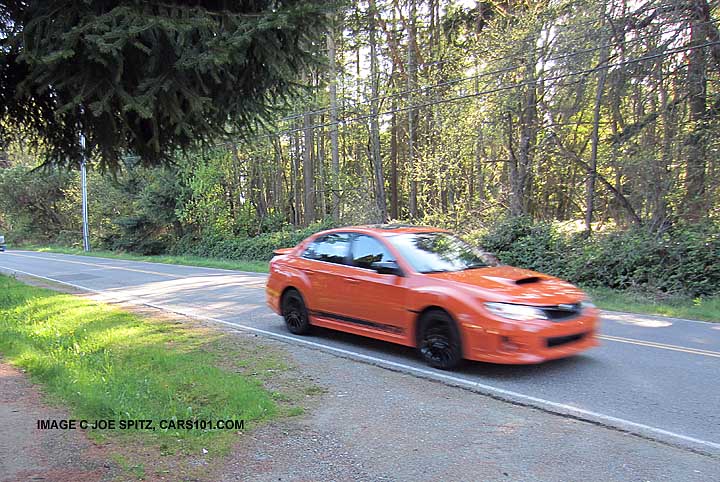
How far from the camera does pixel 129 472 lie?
12.2 ft

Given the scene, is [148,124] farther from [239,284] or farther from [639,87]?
[639,87]

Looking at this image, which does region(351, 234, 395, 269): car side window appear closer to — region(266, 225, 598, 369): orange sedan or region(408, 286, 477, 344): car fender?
region(266, 225, 598, 369): orange sedan

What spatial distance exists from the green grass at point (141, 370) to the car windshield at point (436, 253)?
84.5 inches

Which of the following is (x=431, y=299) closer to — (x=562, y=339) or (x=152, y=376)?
(x=562, y=339)

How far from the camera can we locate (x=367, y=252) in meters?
7.51

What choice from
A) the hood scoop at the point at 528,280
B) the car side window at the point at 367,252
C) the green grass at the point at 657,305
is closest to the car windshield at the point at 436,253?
the car side window at the point at 367,252

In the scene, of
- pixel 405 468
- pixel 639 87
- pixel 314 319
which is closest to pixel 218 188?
pixel 639 87

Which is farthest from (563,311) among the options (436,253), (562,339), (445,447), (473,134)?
(473,134)

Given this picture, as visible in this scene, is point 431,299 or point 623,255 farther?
point 623,255

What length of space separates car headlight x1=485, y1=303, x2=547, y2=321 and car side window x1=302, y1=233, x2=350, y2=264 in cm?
255

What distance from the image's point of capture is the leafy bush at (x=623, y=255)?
1245 cm

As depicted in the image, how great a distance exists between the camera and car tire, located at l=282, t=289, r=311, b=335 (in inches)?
329

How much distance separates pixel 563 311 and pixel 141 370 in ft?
15.4

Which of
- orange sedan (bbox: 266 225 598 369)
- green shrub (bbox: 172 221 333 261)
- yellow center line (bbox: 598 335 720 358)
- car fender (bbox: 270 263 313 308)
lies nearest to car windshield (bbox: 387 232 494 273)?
orange sedan (bbox: 266 225 598 369)
